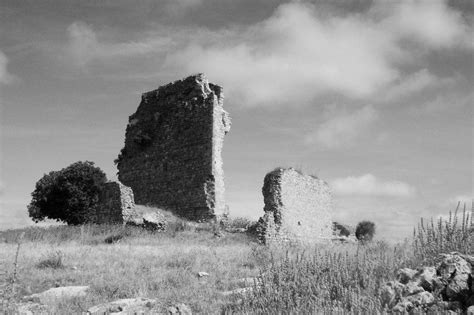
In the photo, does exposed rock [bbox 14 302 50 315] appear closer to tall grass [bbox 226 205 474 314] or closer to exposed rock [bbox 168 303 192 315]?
exposed rock [bbox 168 303 192 315]

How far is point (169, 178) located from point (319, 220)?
8.52m

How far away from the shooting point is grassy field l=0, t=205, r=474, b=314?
19.5 ft

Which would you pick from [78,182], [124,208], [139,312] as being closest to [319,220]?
[124,208]

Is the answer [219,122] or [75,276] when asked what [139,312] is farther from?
[219,122]

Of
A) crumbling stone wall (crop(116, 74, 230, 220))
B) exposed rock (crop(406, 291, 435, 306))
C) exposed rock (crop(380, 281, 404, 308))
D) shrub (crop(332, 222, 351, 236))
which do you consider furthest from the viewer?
shrub (crop(332, 222, 351, 236))

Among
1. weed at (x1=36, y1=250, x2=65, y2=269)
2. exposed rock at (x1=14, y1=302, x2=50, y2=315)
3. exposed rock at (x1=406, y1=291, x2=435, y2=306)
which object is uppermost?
exposed rock at (x1=406, y1=291, x2=435, y2=306)

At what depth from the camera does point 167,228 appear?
66.2 feet

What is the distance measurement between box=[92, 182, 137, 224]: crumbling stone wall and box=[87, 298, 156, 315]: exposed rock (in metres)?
15.5

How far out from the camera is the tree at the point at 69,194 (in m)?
31.0

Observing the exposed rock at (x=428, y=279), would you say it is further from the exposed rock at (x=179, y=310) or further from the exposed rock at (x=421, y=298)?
the exposed rock at (x=179, y=310)

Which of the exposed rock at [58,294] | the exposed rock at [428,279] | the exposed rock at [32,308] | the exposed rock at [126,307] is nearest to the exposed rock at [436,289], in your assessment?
the exposed rock at [428,279]

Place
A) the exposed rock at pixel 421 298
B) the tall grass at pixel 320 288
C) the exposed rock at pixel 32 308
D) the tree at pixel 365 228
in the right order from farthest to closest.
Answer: the tree at pixel 365 228 → the exposed rock at pixel 32 308 → the tall grass at pixel 320 288 → the exposed rock at pixel 421 298

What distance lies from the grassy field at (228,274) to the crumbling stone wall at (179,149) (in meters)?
7.42

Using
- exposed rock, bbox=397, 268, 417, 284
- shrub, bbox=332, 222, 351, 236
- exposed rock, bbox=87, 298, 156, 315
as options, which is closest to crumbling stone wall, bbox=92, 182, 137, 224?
exposed rock, bbox=87, 298, 156, 315
